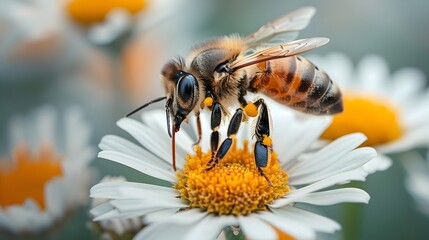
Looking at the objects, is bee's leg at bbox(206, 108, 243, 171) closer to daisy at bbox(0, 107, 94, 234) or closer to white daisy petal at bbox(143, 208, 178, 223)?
white daisy petal at bbox(143, 208, 178, 223)

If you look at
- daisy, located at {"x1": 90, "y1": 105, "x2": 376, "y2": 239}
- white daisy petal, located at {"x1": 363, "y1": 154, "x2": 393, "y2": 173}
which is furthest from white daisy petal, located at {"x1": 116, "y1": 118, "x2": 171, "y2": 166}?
white daisy petal, located at {"x1": 363, "y1": 154, "x2": 393, "y2": 173}

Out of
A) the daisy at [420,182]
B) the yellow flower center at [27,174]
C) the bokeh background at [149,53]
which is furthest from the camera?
the bokeh background at [149,53]

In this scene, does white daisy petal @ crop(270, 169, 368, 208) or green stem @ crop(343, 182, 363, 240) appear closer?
white daisy petal @ crop(270, 169, 368, 208)

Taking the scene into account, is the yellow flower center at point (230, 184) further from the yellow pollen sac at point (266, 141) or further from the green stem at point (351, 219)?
the green stem at point (351, 219)

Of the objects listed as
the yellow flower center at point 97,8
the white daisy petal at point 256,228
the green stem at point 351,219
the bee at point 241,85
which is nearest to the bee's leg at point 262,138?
the bee at point 241,85

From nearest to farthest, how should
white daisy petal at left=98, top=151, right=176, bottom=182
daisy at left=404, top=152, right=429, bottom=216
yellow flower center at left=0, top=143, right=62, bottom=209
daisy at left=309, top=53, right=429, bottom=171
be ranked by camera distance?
1. white daisy petal at left=98, top=151, right=176, bottom=182
2. yellow flower center at left=0, top=143, right=62, bottom=209
3. daisy at left=309, top=53, right=429, bottom=171
4. daisy at left=404, top=152, right=429, bottom=216

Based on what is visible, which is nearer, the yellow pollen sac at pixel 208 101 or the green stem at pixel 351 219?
the yellow pollen sac at pixel 208 101

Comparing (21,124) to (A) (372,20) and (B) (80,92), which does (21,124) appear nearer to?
(B) (80,92)
